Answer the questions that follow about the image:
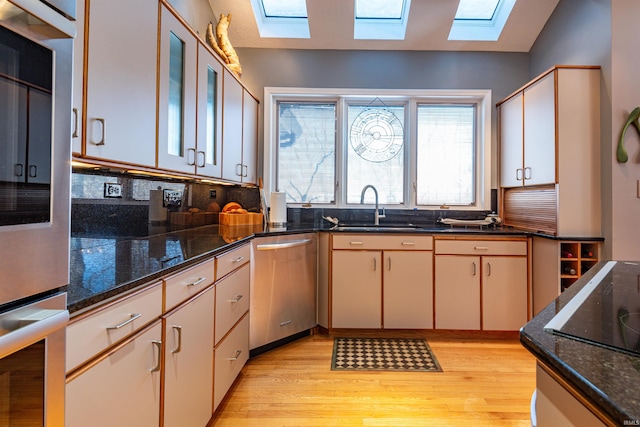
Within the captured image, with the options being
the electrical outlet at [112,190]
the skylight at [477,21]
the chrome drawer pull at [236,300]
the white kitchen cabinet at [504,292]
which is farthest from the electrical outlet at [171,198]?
the skylight at [477,21]

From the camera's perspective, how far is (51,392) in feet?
2.28

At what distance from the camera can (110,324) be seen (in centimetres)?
94

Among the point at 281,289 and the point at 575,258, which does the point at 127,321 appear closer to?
the point at 281,289

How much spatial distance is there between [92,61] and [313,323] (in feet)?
7.64

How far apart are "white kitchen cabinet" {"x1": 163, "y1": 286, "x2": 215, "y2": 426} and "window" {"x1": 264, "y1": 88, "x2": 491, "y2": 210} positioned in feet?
6.63

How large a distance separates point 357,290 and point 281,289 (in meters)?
0.66

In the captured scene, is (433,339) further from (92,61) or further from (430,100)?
(92,61)

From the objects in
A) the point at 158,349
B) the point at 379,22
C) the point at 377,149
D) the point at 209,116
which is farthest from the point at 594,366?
the point at 379,22

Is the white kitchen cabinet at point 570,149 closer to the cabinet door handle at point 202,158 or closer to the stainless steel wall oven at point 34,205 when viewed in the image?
the cabinet door handle at point 202,158

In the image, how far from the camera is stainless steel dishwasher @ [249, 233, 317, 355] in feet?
7.98

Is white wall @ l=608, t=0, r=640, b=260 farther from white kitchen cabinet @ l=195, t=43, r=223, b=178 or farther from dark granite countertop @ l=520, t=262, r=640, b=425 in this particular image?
white kitchen cabinet @ l=195, t=43, r=223, b=178

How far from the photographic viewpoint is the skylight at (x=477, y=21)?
3.21 meters

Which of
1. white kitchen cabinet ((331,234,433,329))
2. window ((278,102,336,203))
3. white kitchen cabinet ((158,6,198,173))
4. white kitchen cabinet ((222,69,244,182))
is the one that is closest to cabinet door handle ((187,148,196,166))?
white kitchen cabinet ((158,6,198,173))

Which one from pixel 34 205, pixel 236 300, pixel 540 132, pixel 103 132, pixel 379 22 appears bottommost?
pixel 236 300
